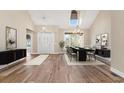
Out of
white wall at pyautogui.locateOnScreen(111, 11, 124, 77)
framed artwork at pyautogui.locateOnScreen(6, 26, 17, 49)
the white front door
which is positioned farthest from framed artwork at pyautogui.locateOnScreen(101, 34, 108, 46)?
framed artwork at pyautogui.locateOnScreen(6, 26, 17, 49)

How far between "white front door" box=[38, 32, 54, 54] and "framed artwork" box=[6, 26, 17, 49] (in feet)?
21.1

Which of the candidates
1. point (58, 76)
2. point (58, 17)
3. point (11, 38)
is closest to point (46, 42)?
point (58, 17)

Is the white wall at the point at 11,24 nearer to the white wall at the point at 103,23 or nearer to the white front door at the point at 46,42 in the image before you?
the white front door at the point at 46,42

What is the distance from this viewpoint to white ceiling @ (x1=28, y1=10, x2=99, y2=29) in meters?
11.8

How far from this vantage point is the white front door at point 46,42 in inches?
592

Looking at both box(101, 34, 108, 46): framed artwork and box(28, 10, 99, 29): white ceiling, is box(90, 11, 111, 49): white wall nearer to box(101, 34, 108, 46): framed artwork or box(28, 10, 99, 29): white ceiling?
box(101, 34, 108, 46): framed artwork

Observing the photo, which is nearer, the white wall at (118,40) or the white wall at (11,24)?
the white wall at (118,40)

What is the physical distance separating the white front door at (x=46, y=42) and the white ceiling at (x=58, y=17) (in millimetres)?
1175

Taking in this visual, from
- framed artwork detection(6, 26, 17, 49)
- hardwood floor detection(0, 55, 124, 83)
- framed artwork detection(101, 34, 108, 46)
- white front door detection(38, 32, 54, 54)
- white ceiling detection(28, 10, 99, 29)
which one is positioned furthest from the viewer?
white front door detection(38, 32, 54, 54)

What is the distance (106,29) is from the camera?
10578mm

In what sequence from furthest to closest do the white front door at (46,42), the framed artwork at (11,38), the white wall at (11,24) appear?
the white front door at (46,42)
the framed artwork at (11,38)
the white wall at (11,24)

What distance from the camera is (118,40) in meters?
5.25

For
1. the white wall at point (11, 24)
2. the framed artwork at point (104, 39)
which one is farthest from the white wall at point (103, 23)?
the white wall at point (11, 24)

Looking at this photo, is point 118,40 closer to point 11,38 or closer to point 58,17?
point 11,38
